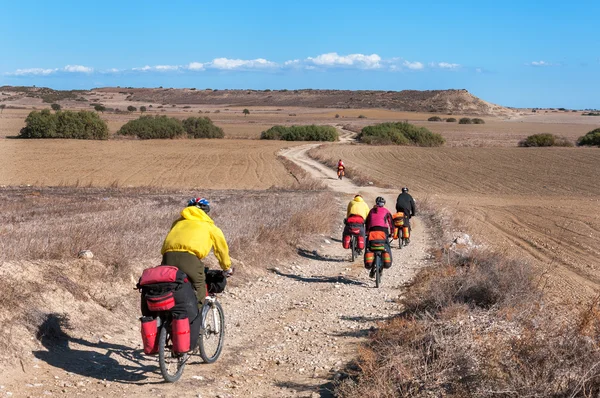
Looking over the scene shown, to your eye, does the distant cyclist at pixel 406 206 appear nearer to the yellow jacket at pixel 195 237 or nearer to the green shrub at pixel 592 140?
the yellow jacket at pixel 195 237

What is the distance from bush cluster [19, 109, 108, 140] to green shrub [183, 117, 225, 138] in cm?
1400

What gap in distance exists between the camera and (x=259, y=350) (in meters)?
8.52

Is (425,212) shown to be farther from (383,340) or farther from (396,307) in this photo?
(383,340)

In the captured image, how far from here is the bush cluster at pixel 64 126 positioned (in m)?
78.2

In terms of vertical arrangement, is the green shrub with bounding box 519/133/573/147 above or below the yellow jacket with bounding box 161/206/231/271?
below

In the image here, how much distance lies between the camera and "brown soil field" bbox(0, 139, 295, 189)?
140 ft

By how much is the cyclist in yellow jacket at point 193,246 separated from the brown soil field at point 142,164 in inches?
1243

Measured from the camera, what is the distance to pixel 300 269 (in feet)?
47.8

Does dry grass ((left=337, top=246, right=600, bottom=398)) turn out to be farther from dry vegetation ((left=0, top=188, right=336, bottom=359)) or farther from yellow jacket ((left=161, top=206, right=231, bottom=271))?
dry vegetation ((left=0, top=188, right=336, bottom=359))

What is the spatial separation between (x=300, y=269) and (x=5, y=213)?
10234mm

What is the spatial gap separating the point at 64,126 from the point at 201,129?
1861 centimetres

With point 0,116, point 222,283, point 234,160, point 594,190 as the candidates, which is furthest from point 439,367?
point 0,116

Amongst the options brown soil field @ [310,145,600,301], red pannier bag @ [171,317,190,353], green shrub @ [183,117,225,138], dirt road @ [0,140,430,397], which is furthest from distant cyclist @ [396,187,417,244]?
green shrub @ [183,117,225,138]

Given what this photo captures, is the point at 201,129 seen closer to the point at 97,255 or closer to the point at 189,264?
the point at 97,255
